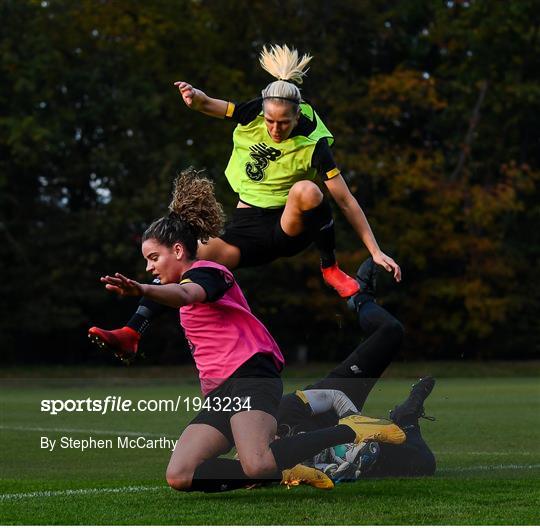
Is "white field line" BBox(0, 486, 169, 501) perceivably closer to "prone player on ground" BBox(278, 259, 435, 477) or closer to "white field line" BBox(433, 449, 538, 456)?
"prone player on ground" BBox(278, 259, 435, 477)

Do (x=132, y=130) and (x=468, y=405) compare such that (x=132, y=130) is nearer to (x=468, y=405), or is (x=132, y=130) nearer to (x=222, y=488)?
(x=468, y=405)

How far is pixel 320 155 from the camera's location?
7.67 meters

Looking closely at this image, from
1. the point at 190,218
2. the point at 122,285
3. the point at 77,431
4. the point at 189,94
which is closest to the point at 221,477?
the point at 190,218

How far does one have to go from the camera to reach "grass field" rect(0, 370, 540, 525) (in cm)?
546

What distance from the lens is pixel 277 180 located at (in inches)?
307

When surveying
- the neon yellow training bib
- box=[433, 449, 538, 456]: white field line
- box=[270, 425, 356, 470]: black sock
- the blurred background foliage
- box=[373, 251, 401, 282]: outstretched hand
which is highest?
the blurred background foliage

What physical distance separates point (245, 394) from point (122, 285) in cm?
129

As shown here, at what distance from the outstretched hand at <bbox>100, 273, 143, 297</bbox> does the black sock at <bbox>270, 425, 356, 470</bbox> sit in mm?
1362

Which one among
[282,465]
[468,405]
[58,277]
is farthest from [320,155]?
[58,277]

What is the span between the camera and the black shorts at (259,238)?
7.76 metres

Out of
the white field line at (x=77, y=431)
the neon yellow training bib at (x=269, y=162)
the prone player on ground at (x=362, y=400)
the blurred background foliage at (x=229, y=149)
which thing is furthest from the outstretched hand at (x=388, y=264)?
the blurred background foliage at (x=229, y=149)

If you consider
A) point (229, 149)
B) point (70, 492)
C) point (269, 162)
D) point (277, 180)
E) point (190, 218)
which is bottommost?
point (70, 492)

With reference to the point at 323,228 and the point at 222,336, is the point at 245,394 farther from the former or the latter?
the point at 323,228

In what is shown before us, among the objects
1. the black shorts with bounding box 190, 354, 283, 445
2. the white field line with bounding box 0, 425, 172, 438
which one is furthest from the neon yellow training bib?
the white field line with bounding box 0, 425, 172, 438
